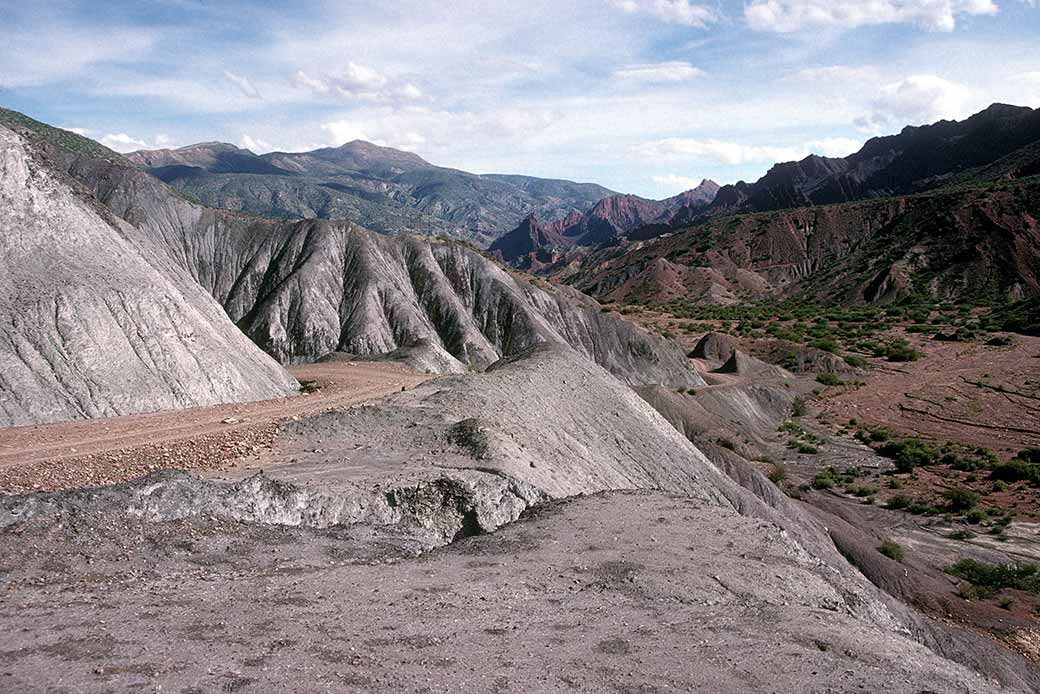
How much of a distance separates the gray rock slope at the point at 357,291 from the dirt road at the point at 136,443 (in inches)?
1130

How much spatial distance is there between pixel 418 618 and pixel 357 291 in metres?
45.5

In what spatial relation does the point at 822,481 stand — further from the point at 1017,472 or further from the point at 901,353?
the point at 901,353

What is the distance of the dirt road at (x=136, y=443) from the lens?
1285 cm

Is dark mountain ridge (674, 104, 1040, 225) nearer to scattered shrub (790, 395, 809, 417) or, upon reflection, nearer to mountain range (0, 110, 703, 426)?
scattered shrub (790, 395, 809, 417)

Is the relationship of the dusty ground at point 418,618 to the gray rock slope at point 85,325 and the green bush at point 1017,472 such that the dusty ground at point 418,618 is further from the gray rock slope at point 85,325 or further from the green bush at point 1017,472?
the green bush at point 1017,472

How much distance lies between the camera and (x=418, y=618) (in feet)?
30.5

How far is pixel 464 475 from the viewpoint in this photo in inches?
582

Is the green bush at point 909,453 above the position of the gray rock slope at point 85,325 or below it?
below

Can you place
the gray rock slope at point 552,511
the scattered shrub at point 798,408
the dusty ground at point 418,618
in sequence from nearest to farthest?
the dusty ground at point 418,618 → the gray rock slope at point 552,511 → the scattered shrub at point 798,408

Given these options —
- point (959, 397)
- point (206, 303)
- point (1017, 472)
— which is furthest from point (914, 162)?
point (206, 303)

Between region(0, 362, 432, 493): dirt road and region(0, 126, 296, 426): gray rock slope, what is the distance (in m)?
1.39

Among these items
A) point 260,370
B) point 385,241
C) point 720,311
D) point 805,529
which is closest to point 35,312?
point 260,370

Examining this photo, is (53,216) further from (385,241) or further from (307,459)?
(385,241)

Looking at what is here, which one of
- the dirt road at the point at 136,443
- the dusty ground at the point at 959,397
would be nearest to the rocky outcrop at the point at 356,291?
the dusty ground at the point at 959,397
